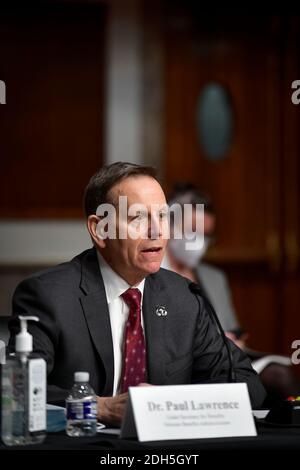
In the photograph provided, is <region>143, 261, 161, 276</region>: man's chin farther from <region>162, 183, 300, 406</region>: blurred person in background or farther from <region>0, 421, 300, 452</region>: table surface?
<region>162, 183, 300, 406</region>: blurred person in background

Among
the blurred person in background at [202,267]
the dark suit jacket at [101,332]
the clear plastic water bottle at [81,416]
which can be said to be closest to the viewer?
the clear plastic water bottle at [81,416]

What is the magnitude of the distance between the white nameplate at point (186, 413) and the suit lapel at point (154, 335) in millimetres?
313

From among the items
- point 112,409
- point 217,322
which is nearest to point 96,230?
point 217,322

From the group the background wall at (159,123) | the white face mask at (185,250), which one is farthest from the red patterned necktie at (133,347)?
the background wall at (159,123)

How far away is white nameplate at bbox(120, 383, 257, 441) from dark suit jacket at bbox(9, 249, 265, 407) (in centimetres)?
27

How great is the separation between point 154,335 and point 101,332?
0.13 meters

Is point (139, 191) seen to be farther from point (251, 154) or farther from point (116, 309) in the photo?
point (251, 154)

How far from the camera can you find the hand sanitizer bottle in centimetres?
186

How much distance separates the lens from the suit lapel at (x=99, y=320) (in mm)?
2238

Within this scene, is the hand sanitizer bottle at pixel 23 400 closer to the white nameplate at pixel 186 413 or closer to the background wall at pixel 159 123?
the white nameplate at pixel 186 413

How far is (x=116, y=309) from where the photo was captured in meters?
2.31

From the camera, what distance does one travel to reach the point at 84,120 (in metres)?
6.50
